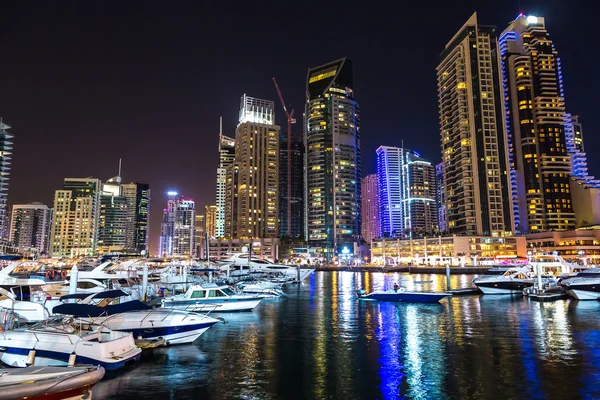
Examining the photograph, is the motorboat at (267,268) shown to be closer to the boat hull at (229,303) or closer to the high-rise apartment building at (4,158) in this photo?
the boat hull at (229,303)

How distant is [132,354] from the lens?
68.6 feet

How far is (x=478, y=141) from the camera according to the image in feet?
594

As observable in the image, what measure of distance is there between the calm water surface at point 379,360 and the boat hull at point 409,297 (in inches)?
411

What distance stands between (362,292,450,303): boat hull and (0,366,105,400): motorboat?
42.6 meters

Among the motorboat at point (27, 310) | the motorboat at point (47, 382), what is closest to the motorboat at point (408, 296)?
the motorboat at point (27, 310)

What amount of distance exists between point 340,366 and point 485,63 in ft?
658

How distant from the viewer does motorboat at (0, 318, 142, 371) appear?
19344mm

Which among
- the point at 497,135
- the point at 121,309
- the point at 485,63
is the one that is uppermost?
the point at 485,63

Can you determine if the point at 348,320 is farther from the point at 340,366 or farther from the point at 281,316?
the point at 340,366

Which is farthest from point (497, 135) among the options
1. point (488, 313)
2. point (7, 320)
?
point (7, 320)

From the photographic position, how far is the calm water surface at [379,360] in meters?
17.3

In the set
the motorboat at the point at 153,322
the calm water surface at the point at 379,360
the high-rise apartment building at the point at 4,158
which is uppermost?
the high-rise apartment building at the point at 4,158

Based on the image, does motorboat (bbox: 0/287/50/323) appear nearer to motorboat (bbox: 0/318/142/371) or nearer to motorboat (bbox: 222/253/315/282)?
motorboat (bbox: 0/318/142/371)

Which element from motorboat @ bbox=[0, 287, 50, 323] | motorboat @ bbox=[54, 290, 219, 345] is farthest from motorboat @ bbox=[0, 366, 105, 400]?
motorboat @ bbox=[0, 287, 50, 323]
